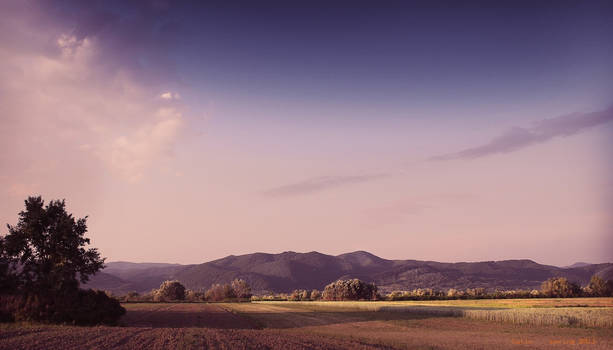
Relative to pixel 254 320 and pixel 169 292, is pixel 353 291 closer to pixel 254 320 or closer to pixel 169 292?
pixel 169 292

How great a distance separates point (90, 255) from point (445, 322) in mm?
41308

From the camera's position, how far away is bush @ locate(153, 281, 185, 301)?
131725mm

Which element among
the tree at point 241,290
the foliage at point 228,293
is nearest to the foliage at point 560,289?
the foliage at point 228,293

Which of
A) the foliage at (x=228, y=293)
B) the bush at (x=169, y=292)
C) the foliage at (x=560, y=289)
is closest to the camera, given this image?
the foliage at (x=560, y=289)

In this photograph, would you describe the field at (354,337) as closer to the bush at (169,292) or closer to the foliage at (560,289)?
the foliage at (560,289)

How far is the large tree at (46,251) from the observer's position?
128ft

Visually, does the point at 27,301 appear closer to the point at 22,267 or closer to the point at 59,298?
the point at 59,298

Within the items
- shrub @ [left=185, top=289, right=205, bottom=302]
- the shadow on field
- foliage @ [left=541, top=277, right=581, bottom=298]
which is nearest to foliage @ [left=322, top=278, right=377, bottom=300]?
foliage @ [left=541, top=277, right=581, bottom=298]

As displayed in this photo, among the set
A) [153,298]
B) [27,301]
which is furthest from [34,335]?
[153,298]

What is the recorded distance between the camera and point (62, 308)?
35.8 metres

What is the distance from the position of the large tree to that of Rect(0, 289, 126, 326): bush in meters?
2.03

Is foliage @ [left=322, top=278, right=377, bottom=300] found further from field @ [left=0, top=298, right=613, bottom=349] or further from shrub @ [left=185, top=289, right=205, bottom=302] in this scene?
field @ [left=0, top=298, right=613, bottom=349]

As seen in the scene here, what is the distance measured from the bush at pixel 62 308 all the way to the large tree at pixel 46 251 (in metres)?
2.03

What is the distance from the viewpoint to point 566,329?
35.8 m
